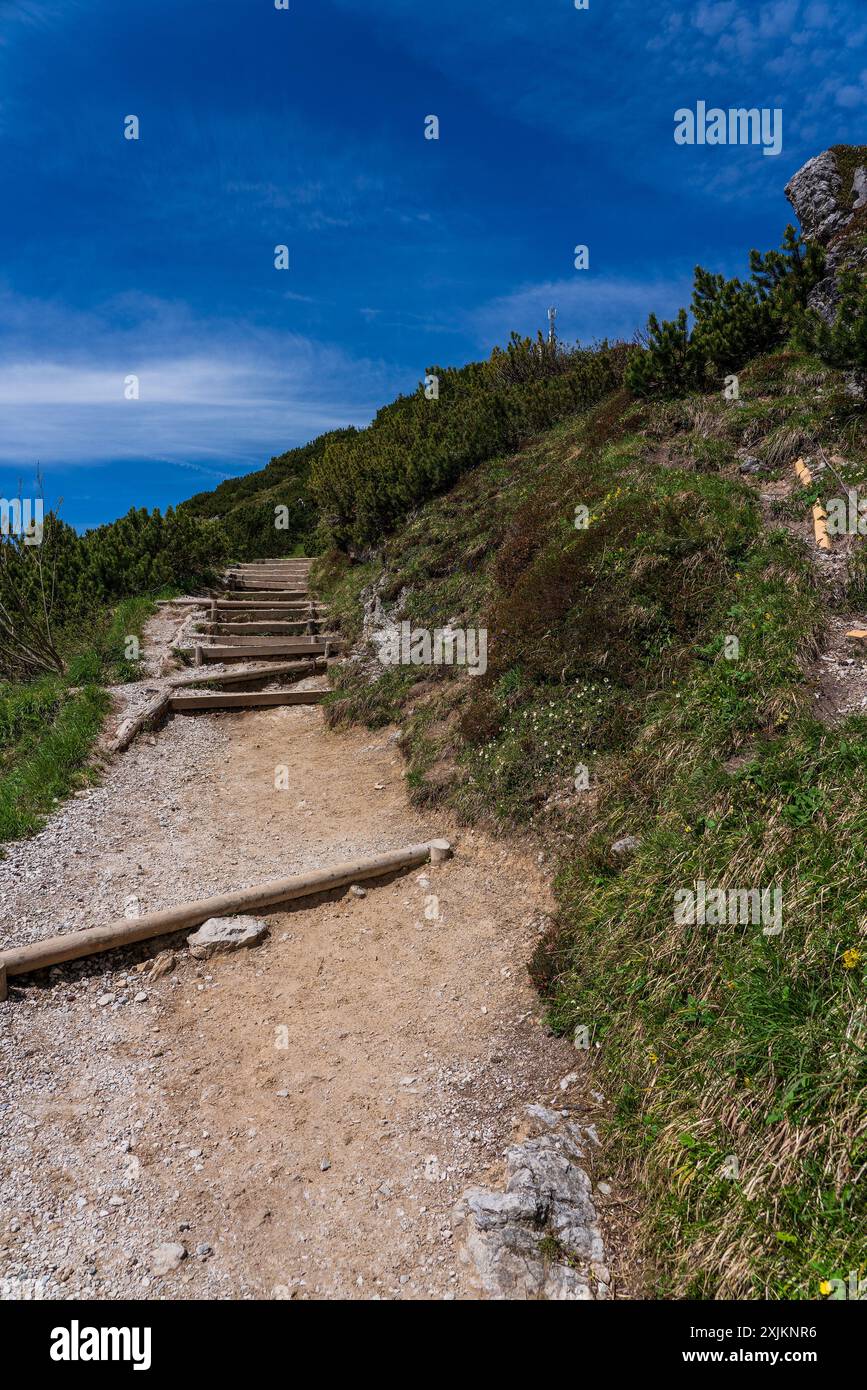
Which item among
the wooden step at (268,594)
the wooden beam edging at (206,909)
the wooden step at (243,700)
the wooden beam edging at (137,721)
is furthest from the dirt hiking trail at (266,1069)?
the wooden step at (268,594)

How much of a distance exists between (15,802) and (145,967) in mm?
3986

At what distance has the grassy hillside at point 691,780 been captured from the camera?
3.76 metres

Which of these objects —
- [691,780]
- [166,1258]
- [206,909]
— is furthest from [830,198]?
[166,1258]

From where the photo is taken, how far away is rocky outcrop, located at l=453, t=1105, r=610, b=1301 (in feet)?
12.7

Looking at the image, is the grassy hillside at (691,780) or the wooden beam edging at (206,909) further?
the wooden beam edging at (206,909)

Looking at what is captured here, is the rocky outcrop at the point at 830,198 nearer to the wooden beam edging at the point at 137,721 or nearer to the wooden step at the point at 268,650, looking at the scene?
the wooden step at the point at 268,650

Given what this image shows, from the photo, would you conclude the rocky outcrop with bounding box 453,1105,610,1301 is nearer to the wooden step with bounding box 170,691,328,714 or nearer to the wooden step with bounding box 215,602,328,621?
the wooden step with bounding box 170,691,328,714

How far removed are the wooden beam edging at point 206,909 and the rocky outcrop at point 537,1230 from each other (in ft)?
12.0

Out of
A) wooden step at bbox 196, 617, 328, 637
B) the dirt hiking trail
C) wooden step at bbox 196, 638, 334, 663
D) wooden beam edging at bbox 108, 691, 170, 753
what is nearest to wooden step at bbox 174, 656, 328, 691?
wooden step at bbox 196, 638, 334, 663

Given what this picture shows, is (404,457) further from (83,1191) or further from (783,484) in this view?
(83,1191)

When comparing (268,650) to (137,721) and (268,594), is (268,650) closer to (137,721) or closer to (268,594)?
(137,721)

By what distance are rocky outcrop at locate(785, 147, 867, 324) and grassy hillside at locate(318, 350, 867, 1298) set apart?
3616 mm

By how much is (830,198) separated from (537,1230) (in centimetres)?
1956
